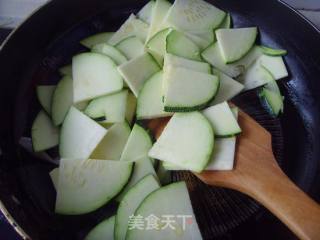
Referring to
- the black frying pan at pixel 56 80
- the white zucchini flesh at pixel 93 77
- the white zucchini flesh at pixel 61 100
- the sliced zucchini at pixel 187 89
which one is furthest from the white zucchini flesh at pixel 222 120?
the white zucchini flesh at pixel 61 100

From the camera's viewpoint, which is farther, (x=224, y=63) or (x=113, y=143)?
(x=224, y=63)

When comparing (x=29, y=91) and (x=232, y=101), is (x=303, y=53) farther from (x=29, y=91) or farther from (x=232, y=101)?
(x=29, y=91)

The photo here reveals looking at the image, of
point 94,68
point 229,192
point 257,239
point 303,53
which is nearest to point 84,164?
point 94,68

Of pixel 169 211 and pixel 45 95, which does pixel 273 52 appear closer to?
pixel 169 211

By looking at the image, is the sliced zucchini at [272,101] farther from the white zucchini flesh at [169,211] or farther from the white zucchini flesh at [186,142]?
the white zucchini flesh at [169,211]

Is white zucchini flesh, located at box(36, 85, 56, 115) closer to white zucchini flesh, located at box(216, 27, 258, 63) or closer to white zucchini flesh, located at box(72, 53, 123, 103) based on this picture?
white zucchini flesh, located at box(72, 53, 123, 103)

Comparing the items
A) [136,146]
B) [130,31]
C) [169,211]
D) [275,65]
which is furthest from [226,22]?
[169,211]
